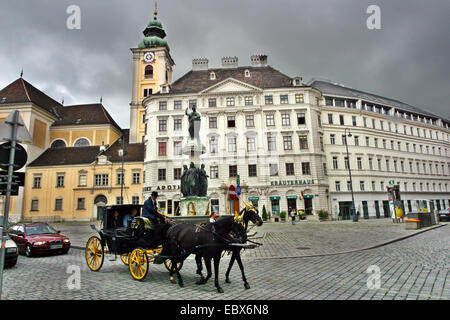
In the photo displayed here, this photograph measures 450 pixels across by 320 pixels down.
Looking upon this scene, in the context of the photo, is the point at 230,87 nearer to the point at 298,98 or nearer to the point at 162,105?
the point at 298,98

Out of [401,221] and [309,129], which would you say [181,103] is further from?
[401,221]

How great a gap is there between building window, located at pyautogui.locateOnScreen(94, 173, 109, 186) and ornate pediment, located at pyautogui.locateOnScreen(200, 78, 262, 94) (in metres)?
19.5

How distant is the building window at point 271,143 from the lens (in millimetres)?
38656

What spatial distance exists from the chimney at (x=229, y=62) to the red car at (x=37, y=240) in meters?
40.5

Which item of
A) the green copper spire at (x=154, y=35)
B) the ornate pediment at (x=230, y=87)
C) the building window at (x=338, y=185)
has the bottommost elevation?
the building window at (x=338, y=185)

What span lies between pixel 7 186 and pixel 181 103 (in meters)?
37.0

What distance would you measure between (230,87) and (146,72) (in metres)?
20.6

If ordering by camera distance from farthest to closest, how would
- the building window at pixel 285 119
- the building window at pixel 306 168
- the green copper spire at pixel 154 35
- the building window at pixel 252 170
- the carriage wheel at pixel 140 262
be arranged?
the green copper spire at pixel 154 35, the building window at pixel 285 119, the building window at pixel 252 170, the building window at pixel 306 168, the carriage wheel at pixel 140 262

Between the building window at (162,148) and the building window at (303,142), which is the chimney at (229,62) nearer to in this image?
the building window at (303,142)

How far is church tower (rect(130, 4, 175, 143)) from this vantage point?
4903 cm

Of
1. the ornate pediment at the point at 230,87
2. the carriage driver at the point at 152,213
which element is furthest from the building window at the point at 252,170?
the carriage driver at the point at 152,213

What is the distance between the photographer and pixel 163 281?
6875mm
